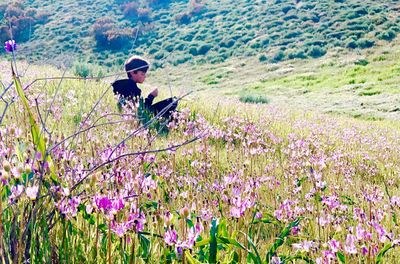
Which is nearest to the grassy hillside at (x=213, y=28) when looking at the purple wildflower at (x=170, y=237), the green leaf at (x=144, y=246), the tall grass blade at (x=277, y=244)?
the tall grass blade at (x=277, y=244)

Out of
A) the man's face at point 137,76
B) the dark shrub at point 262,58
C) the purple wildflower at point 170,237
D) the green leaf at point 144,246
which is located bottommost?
the dark shrub at point 262,58

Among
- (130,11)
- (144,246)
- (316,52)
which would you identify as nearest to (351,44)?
(316,52)

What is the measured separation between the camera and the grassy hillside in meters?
31.7

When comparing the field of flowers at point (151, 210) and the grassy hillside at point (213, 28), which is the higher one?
the field of flowers at point (151, 210)

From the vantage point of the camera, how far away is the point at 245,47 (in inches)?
1341

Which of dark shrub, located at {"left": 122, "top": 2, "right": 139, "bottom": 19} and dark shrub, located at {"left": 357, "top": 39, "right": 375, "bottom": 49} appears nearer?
dark shrub, located at {"left": 357, "top": 39, "right": 375, "bottom": 49}

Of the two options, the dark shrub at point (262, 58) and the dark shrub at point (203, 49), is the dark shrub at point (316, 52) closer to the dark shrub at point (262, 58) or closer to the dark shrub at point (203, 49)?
the dark shrub at point (262, 58)

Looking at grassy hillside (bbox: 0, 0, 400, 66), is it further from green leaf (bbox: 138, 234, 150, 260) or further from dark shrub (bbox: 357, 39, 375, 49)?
green leaf (bbox: 138, 234, 150, 260)

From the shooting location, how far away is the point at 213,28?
38.0 metres

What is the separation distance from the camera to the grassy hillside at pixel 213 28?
31734 mm

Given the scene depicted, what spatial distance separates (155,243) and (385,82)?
21.4 meters

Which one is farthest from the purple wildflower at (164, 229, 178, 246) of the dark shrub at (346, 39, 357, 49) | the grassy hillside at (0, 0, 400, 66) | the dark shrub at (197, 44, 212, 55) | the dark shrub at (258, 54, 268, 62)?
the dark shrub at (197, 44, 212, 55)

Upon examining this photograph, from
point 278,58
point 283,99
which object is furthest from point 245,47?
point 283,99

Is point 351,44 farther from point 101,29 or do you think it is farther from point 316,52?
point 101,29
